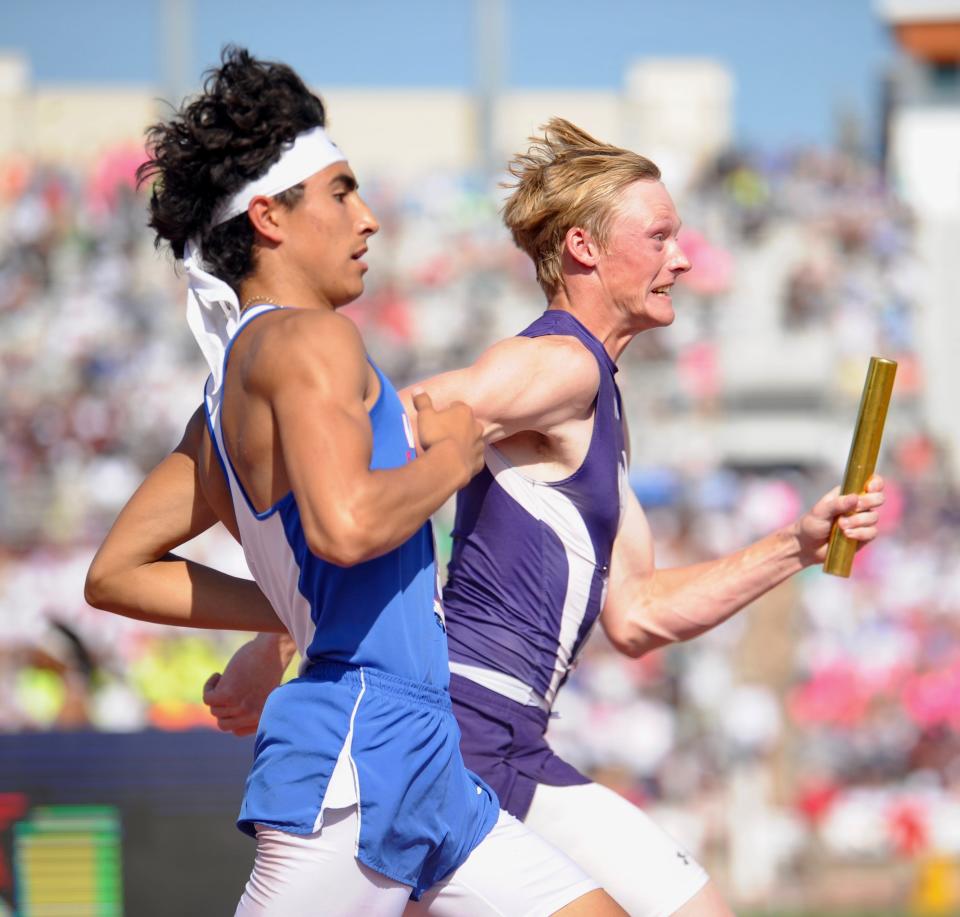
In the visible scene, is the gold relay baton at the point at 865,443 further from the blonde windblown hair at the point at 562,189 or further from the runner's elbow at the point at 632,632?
the blonde windblown hair at the point at 562,189

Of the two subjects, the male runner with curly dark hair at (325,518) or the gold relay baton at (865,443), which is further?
the gold relay baton at (865,443)

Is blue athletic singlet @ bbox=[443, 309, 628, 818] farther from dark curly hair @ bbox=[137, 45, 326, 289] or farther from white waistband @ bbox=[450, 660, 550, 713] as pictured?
dark curly hair @ bbox=[137, 45, 326, 289]

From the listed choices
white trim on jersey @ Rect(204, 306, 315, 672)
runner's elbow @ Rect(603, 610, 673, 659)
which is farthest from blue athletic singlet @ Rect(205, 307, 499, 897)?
runner's elbow @ Rect(603, 610, 673, 659)

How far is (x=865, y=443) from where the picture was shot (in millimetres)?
2766

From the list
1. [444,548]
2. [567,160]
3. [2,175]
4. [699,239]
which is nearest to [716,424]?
[699,239]

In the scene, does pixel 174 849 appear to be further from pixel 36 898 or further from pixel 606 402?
pixel 606 402

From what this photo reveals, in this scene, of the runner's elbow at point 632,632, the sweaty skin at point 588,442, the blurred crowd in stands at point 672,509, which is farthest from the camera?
the blurred crowd in stands at point 672,509

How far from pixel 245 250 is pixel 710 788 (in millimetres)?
7181

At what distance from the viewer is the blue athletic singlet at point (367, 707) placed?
2119 millimetres

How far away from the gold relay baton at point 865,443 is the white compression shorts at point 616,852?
0.66 m

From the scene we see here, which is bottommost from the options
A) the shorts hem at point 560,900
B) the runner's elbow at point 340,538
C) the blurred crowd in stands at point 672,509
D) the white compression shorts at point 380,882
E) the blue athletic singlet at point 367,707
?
the blurred crowd in stands at point 672,509

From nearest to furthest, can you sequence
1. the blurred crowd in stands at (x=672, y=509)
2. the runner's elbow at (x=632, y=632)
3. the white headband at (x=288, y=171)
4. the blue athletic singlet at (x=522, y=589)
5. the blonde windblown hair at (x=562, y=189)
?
the white headband at (x=288, y=171)
the blue athletic singlet at (x=522, y=589)
the blonde windblown hair at (x=562, y=189)
the runner's elbow at (x=632, y=632)
the blurred crowd in stands at (x=672, y=509)

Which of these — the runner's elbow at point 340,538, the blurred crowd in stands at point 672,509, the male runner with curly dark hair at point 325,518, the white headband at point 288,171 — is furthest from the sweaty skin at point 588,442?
the blurred crowd in stands at point 672,509

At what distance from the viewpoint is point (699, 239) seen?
16688 mm
